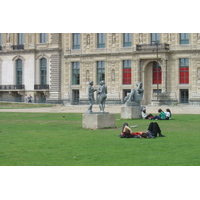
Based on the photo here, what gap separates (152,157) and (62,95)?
5742 centimetres

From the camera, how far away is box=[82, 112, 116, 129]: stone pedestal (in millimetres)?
26547

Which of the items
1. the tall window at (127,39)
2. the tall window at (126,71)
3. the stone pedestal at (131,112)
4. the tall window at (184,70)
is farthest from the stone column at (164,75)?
the stone pedestal at (131,112)

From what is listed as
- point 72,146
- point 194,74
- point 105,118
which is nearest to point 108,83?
point 194,74


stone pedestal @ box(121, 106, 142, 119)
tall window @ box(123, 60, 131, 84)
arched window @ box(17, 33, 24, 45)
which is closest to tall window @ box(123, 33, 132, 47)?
tall window @ box(123, 60, 131, 84)

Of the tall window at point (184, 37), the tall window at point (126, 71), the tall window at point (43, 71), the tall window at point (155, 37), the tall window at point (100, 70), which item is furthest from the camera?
the tall window at point (43, 71)

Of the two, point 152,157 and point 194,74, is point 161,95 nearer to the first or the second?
point 194,74

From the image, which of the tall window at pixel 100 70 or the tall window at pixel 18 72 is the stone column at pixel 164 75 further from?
the tall window at pixel 18 72

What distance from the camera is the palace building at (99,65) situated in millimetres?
64938

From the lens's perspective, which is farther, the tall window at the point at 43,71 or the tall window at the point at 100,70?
the tall window at the point at 43,71

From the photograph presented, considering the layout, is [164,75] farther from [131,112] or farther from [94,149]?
[94,149]

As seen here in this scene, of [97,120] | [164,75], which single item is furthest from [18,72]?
[97,120]

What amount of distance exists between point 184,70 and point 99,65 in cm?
1284

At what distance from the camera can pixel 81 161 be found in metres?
15.6

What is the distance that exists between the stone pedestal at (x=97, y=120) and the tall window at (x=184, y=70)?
1550 inches
